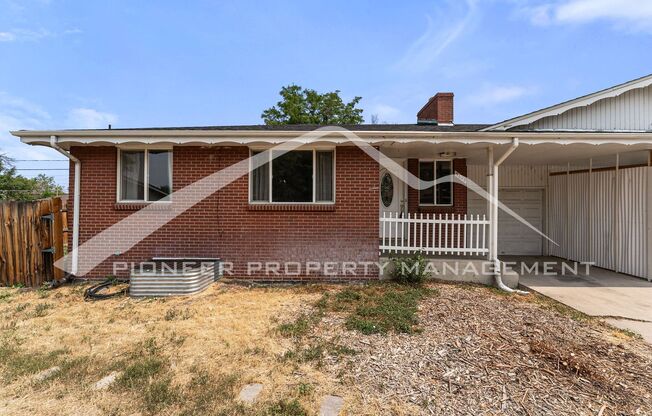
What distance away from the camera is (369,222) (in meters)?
6.66

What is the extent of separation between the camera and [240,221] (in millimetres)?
6703

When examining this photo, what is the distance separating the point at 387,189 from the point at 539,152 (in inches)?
138

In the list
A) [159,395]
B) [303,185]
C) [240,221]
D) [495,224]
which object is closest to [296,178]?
[303,185]

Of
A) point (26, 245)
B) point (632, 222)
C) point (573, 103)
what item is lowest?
point (26, 245)

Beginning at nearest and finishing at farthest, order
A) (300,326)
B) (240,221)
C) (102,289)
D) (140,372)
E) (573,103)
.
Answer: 1. (140,372)
2. (300,326)
3. (102,289)
4. (240,221)
5. (573,103)

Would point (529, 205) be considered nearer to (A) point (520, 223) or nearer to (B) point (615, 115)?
(A) point (520, 223)

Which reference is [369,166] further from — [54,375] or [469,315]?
[54,375]

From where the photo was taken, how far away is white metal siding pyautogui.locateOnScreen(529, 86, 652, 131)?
772cm

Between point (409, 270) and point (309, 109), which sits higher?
point (309, 109)

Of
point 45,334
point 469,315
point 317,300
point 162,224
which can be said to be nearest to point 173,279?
point 162,224

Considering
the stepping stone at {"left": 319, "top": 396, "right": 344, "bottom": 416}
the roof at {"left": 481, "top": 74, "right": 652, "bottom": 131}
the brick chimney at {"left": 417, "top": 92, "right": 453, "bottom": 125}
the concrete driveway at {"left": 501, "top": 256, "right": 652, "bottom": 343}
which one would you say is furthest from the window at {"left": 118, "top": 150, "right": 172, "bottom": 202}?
the brick chimney at {"left": 417, "top": 92, "right": 453, "bottom": 125}

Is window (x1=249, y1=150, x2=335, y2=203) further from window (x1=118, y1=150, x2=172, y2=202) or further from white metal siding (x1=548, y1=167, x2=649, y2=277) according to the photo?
white metal siding (x1=548, y1=167, x2=649, y2=277)

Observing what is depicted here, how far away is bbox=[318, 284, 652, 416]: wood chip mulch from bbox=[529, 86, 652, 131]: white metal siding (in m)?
5.17

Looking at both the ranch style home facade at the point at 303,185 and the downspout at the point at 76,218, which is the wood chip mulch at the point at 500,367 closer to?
the ranch style home facade at the point at 303,185
